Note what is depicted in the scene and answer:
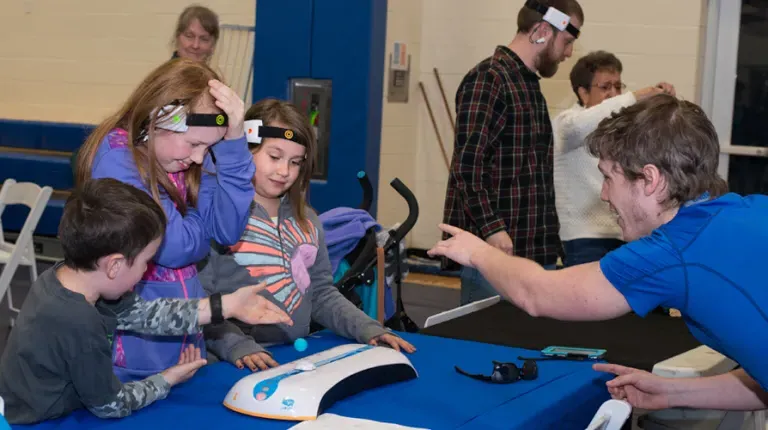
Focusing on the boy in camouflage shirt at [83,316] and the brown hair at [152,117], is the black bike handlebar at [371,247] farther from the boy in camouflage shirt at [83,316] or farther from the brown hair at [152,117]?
the boy in camouflage shirt at [83,316]

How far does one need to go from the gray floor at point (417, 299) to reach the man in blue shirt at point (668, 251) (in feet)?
11.2

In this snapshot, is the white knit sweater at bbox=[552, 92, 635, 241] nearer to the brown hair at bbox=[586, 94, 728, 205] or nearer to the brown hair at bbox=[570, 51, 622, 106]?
the brown hair at bbox=[570, 51, 622, 106]

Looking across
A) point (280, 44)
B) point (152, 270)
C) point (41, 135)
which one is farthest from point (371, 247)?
point (41, 135)

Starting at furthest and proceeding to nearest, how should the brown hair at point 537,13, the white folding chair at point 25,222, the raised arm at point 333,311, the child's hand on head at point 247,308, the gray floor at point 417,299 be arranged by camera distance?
the gray floor at point 417,299 < the white folding chair at point 25,222 < the brown hair at point 537,13 < the raised arm at point 333,311 < the child's hand on head at point 247,308

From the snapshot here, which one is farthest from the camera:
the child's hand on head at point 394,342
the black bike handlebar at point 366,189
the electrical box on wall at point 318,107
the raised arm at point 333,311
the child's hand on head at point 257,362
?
the electrical box on wall at point 318,107

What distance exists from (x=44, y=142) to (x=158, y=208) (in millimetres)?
5796

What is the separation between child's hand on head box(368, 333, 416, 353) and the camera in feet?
7.69

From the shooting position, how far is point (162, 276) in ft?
6.82

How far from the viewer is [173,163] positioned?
211 cm

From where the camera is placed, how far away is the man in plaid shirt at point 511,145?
3428 mm

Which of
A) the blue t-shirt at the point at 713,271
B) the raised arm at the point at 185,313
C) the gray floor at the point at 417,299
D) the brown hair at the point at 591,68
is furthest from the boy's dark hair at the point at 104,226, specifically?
the gray floor at the point at 417,299

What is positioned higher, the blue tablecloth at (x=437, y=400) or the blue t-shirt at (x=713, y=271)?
the blue t-shirt at (x=713, y=271)

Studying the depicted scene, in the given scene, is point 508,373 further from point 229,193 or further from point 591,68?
point 591,68

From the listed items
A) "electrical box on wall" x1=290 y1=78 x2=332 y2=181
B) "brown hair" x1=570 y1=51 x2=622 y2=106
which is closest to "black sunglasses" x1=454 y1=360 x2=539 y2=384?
"brown hair" x1=570 y1=51 x2=622 y2=106
